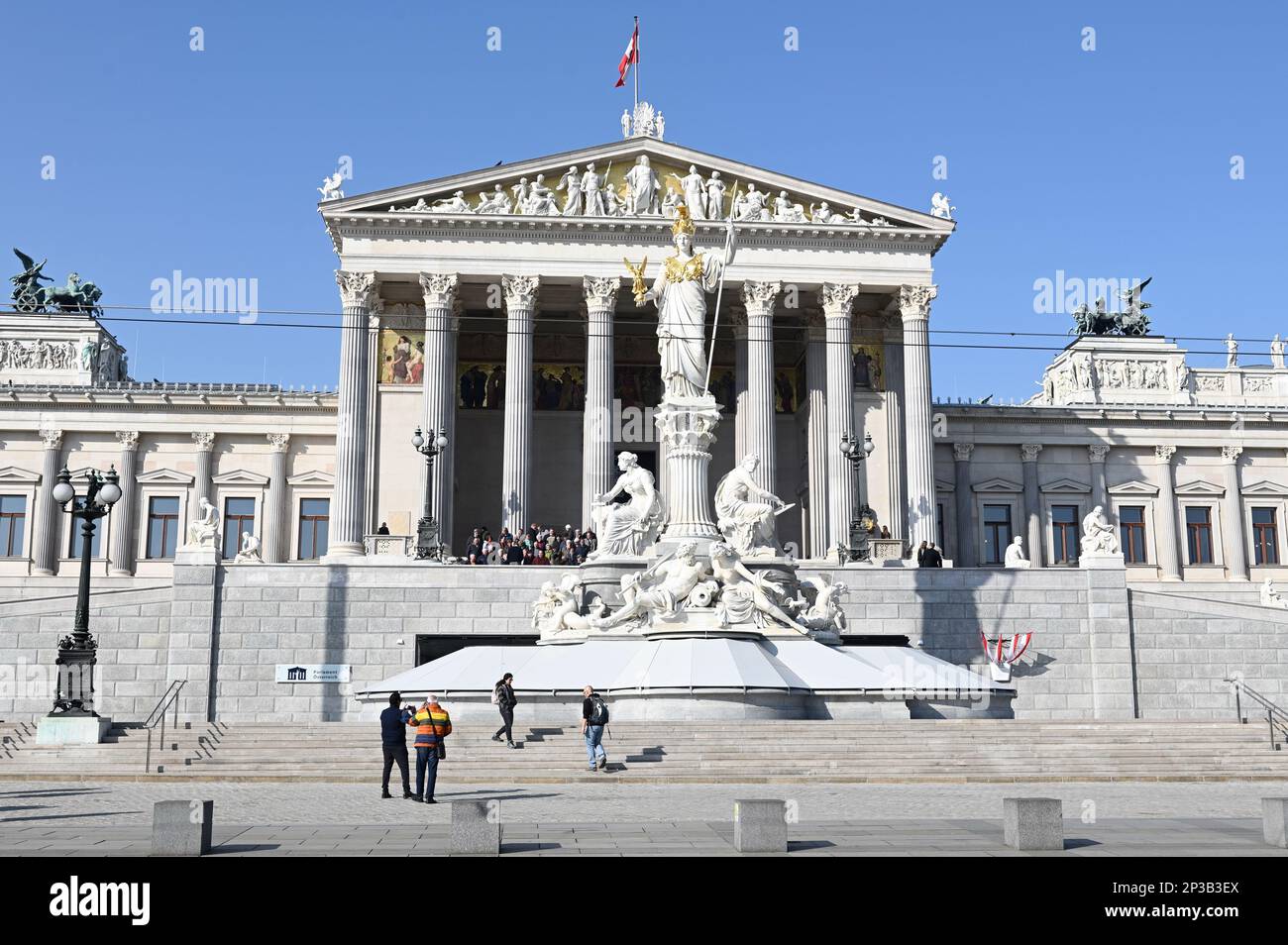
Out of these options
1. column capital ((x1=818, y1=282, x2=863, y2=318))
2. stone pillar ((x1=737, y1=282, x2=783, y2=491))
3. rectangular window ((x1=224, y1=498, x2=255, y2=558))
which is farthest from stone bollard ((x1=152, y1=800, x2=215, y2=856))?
rectangular window ((x1=224, y1=498, x2=255, y2=558))

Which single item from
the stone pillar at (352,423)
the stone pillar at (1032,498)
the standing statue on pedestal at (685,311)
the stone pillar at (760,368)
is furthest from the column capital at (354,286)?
the stone pillar at (1032,498)

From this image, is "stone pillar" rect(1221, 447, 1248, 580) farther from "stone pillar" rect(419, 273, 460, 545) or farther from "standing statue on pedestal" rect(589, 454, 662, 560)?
"standing statue on pedestal" rect(589, 454, 662, 560)

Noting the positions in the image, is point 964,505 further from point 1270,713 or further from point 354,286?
point 1270,713

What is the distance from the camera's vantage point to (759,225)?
5516cm

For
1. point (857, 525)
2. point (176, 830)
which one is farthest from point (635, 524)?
point (176, 830)

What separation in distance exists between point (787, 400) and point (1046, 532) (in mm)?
14168

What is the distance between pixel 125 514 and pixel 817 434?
30903 mm

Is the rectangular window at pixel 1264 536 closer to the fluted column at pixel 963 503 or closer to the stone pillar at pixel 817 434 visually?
the fluted column at pixel 963 503

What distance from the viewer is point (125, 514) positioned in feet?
206

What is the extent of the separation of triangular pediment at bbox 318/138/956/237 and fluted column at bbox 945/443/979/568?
14076 mm

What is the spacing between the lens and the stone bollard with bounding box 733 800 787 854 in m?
13.4
